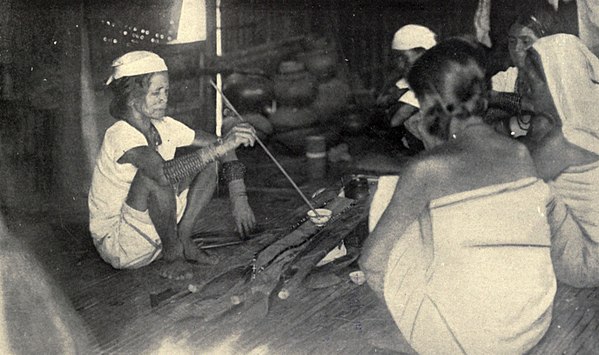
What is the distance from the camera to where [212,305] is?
10.0 feet

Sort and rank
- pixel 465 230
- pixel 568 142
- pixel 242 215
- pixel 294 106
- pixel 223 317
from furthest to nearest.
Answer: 1. pixel 294 106
2. pixel 242 215
3. pixel 568 142
4. pixel 223 317
5. pixel 465 230

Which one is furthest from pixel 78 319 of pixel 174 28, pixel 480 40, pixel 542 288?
pixel 480 40

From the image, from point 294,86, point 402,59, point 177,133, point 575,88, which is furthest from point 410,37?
point 177,133

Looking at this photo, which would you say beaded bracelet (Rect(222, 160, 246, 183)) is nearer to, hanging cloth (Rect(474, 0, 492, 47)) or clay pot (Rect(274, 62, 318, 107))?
clay pot (Rect(274, 62, 318, 107))

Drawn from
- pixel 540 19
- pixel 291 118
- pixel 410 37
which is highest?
pixel 540 19

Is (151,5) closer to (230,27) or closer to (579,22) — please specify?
(230,27)

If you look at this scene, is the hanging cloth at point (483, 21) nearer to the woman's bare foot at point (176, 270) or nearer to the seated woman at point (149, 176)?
the seated woman at point (149, 176)

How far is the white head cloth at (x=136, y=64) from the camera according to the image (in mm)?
3191

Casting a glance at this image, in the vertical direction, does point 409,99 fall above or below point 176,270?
above

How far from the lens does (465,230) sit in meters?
2.58

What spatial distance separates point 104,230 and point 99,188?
8.7 inches

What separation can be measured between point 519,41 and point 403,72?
598mm

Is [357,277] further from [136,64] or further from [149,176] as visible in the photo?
[136,64]

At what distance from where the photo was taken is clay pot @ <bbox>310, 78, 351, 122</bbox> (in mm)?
3816
